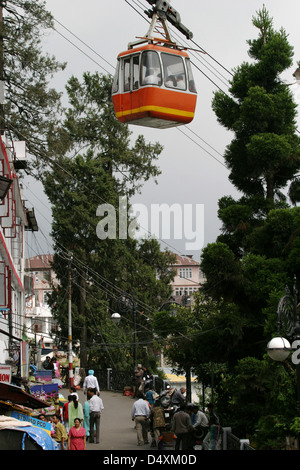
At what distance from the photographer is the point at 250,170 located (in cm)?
2422

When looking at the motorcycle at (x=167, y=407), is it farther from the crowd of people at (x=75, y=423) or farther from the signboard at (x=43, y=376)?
the signboard at (x=43, y=376)

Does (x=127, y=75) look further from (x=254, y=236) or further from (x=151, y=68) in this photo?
(x=254, y=236)

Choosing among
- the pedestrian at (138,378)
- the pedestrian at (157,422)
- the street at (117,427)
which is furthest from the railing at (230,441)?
the pedestrian at (138,378)

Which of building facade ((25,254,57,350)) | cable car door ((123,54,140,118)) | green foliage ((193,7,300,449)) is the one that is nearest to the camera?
cable car door ((123,54,140,118))

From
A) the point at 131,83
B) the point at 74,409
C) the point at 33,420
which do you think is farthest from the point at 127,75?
the point at 33,420

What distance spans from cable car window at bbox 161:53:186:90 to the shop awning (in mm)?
7408

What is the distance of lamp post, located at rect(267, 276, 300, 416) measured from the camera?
1449 centimetres

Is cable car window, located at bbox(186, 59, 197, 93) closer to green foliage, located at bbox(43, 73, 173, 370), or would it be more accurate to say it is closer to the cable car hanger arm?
the cable car hanger arm

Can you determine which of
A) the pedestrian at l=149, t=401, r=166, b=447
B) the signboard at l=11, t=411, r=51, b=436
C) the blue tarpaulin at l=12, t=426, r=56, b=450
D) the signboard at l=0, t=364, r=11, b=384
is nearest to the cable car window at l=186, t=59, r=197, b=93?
the signboard at l=0, t=364, r=11, b=384

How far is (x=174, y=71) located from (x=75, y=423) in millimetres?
8111

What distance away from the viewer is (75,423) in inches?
690
